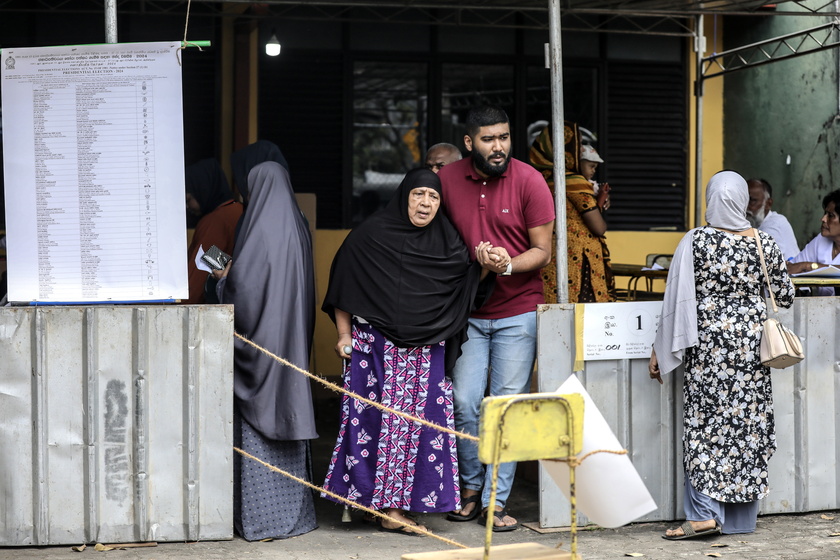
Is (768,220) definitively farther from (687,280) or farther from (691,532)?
(691,532)

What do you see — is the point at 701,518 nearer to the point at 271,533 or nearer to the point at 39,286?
the point at 271,533

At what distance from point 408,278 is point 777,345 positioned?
1.72 metres

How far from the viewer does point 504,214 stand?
4.87 m

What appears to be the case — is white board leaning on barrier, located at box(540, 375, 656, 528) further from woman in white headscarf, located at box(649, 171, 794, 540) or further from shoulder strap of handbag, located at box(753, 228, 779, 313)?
shoulder strap of handbag, located at box(753, 228, 779, 313)

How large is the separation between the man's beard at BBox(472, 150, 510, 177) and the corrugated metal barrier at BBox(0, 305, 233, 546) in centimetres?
137

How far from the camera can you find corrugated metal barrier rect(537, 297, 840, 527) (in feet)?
16.0

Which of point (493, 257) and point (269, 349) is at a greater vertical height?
point (493, 257)

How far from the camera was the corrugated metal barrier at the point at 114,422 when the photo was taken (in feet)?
14.4

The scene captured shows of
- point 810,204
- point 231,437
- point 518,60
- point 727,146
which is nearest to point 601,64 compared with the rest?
point 518,60

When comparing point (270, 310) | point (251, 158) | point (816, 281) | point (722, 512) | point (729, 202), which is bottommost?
point (722, 512)

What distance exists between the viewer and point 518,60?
31.8 ft

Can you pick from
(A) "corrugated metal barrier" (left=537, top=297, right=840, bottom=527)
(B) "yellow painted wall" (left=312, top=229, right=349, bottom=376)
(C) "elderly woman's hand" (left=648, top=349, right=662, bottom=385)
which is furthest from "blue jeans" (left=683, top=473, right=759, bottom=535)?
(B) "yellow painted wall" (left=312, top=229, right=349, bottom=376)

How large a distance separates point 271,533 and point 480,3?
14.6 ft

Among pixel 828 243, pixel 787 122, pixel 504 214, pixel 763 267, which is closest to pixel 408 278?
pixel 504 214
